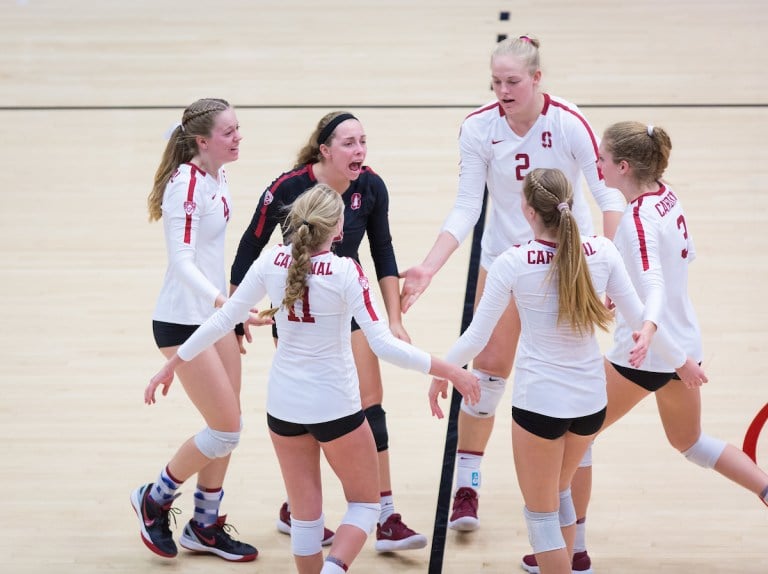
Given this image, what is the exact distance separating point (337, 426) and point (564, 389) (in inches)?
29.5

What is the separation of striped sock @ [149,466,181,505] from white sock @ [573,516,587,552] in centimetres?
157

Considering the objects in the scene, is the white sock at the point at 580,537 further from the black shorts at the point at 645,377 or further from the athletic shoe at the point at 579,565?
the black shorts at the point at 645,377

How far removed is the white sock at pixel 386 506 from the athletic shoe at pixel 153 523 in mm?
842

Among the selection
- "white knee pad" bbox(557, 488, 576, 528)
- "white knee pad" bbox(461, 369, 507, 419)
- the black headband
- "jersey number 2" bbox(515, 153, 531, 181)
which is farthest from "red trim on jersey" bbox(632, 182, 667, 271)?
the black headband

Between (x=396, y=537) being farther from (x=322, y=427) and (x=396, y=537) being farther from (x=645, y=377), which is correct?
(x=645, y=377)

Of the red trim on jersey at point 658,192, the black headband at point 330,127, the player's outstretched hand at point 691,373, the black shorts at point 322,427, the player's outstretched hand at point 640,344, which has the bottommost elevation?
the black shorts at point 322,427

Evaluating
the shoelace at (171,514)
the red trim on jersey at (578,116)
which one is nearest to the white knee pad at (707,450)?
the red trim on jersey at (578,116)

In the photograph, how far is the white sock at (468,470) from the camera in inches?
186

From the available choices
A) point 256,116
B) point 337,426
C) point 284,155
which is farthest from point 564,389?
point 256,116

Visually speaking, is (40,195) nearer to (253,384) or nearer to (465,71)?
(253,384)

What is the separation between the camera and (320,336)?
3654mm

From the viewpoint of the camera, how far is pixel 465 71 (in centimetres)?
1029

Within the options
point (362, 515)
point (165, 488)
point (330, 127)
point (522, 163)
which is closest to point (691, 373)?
point (522, 163)

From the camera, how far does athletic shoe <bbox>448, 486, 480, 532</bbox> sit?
4641 millimetres
